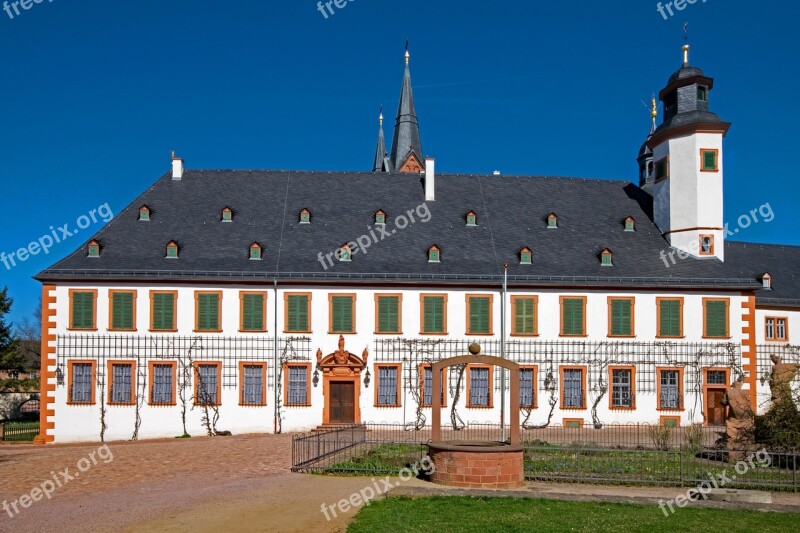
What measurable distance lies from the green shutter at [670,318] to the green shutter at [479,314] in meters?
6.42

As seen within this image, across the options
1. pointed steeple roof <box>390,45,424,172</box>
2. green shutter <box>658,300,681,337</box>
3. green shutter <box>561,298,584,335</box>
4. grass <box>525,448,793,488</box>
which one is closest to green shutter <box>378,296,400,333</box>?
green shutter <box>561,298,584,335</box>

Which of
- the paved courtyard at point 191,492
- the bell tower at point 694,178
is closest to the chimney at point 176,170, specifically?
the paved courtyard at point 191,492

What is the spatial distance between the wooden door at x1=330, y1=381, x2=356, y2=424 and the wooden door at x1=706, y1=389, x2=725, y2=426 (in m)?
13.0

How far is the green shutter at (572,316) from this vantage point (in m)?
30.4

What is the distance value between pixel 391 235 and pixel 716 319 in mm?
12606

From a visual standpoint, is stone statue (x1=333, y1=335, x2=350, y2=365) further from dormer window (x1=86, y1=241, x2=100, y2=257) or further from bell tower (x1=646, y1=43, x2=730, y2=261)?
bell tower (x1=646, y1=43, x2=730, y2=261)

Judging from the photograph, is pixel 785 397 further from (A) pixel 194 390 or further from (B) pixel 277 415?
(A) pixel 194 390

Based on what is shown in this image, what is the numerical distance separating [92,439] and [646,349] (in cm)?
2017

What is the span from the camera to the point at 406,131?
2368 inches

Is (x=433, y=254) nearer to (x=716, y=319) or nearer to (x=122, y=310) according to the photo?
(x=716, y=319)

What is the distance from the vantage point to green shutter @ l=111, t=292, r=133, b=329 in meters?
29.6

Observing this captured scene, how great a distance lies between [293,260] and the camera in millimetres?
30906

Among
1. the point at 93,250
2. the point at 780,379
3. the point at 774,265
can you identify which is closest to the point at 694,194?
the point at 774,265

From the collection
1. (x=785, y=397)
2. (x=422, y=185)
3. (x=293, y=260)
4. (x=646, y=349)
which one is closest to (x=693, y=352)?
(x=646, y=349)
